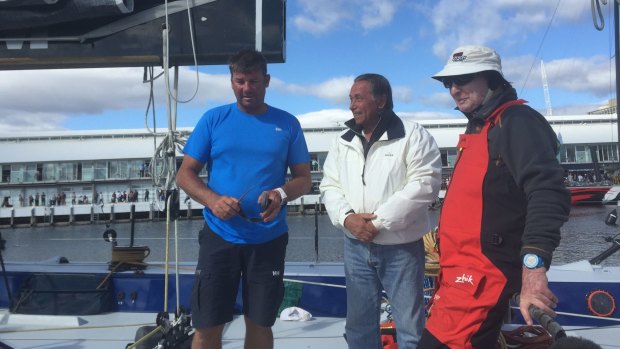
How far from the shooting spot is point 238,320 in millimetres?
3684

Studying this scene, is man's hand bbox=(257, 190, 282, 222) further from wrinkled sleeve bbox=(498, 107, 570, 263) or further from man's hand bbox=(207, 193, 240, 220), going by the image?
wrinkled sleeve bbox=(498, 107, 570, 263)

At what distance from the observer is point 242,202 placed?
2.43 meters

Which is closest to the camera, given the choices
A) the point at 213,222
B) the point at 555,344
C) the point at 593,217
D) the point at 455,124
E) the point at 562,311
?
the point at 555,344

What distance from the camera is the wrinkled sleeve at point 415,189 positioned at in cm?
232

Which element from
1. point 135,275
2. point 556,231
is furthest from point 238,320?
point 556,231

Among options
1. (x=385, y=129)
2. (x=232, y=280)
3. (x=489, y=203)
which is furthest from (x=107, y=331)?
(x=489, y=203)

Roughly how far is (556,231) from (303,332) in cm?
229

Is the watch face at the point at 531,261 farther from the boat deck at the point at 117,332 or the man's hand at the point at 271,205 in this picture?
the boat deck at the point at 117,332

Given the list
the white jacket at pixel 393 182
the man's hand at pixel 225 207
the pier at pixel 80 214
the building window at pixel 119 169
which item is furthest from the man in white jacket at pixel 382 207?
the building window at pixel 119 169

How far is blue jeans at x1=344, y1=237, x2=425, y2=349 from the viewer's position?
92.8 inches

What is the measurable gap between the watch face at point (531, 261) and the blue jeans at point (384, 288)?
94 centimetres

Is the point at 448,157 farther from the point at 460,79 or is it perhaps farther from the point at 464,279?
the point at 464,279

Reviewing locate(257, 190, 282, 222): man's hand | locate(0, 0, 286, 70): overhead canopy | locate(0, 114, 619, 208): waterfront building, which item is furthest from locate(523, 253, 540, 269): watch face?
locate(0, 114, 619, 208): waterfront building

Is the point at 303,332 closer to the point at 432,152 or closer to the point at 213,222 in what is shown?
the point at 213,222
